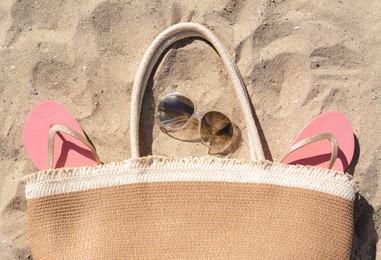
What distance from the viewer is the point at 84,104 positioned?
1.15 metres

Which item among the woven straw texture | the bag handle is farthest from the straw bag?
the bag handle

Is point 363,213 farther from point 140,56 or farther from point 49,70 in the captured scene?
point 49,70

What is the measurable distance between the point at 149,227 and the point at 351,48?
651 mm

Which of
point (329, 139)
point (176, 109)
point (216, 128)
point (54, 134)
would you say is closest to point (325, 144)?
point (329, 139)

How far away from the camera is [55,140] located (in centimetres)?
109

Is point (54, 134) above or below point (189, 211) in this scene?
above

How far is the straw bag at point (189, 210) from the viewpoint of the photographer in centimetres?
96

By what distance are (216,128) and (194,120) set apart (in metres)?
0.06

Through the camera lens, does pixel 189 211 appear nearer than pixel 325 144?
Yes

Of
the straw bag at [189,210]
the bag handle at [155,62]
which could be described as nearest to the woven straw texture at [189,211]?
the straw bag at [189,210]

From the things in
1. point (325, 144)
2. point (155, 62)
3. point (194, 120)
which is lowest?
point (325, 144)

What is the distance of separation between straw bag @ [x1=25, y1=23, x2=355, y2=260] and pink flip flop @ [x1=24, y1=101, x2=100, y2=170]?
0.13 meters

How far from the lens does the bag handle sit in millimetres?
1074

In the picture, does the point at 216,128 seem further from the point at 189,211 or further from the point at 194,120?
the point at 189,211
